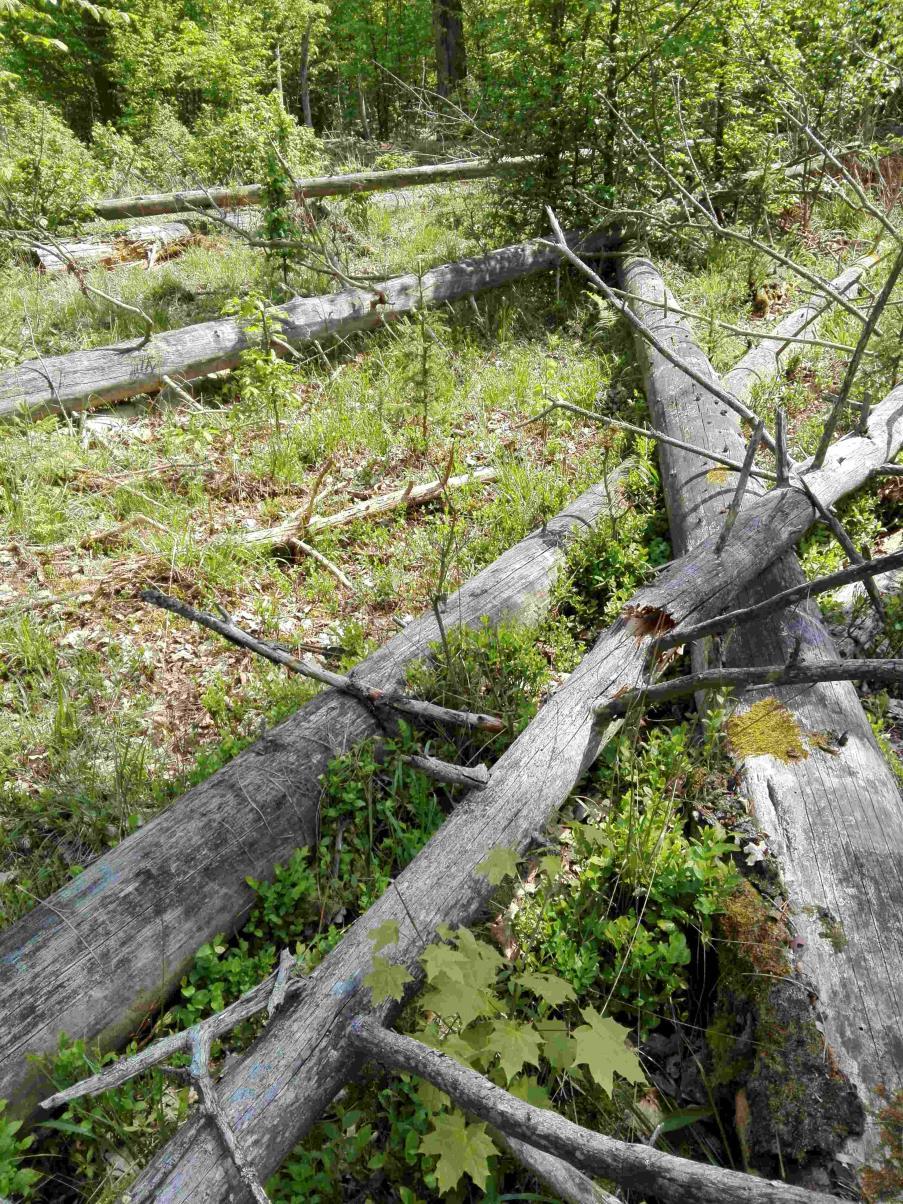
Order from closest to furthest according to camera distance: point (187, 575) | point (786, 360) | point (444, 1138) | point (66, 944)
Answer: point (444, 1138), point (66, 944), point (187, 575), point (786, 360)

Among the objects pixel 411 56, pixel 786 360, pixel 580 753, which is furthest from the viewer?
pixel 411 56

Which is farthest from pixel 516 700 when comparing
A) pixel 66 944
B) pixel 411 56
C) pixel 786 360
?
pixel 411 56

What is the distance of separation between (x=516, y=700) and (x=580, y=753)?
0.63 metres

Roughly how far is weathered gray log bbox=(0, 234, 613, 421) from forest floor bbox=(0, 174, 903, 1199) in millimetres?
202

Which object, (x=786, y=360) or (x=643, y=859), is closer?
(x=643, y=859)

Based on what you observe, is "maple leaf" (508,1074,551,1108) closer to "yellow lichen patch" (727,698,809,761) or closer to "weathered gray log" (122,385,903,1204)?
"weathered gray log" (122,385,903,1204)

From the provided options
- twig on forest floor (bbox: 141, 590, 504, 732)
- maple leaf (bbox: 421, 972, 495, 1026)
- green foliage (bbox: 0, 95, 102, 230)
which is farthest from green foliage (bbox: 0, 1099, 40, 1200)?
green foliage (bbox: 0, 95, 102, 230)

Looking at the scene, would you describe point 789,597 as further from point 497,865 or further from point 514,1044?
point 514,1044

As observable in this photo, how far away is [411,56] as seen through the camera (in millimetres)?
18906

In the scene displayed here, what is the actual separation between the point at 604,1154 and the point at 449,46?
59.5ft

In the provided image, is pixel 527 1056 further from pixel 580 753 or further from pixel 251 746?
pixel 251 746

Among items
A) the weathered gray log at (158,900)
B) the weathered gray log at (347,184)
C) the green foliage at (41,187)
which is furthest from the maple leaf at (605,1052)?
the green foliage at (41,187)

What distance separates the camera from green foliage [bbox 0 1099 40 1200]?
1.71 metres

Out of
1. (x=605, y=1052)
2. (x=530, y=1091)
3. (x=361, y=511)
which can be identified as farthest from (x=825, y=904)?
(x=361, y=511)
